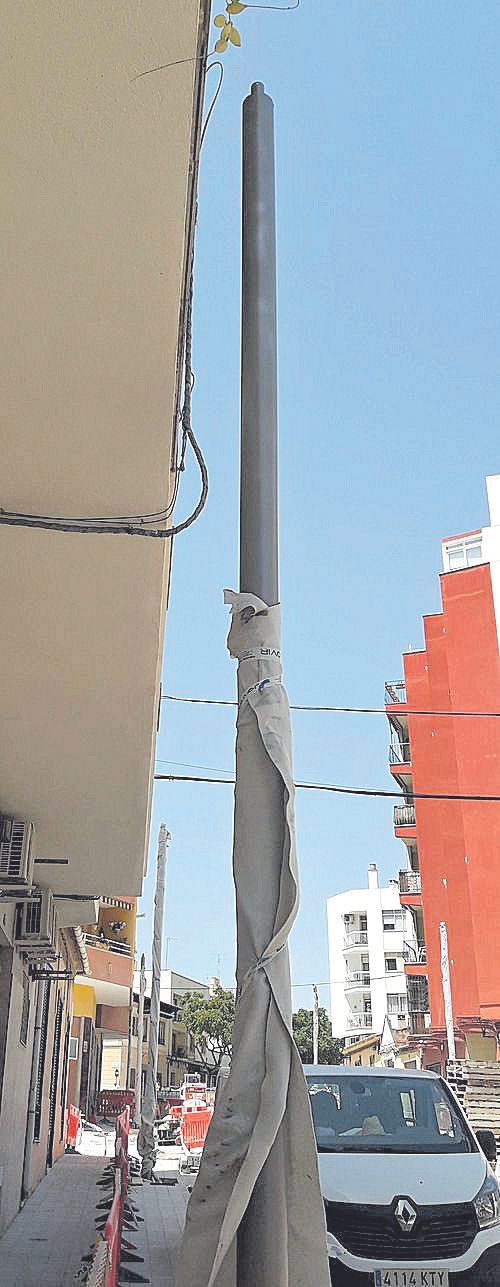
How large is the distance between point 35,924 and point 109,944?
2125 cm

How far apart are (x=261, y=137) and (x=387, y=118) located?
7.90 feet

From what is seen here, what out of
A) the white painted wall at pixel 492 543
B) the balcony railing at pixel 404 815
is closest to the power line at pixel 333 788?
the white painted wall at pixel 492 543

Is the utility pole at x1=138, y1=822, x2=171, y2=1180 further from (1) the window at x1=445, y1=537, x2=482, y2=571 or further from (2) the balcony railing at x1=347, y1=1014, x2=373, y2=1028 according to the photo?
(2) the balcony railing at x1=347, y1=1014, x2=373, y2=1028

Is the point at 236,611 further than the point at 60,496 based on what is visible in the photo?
No

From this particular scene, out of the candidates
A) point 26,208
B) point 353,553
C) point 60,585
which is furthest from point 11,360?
point 353,553

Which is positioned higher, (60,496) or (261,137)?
(261,137)

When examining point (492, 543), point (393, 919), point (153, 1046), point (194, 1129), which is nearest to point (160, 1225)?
point (153, 1046)

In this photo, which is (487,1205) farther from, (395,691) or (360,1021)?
(360,1021)

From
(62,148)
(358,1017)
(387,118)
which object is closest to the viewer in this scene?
(62,148)

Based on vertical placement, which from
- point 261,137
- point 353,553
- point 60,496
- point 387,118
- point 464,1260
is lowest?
point 464,1260

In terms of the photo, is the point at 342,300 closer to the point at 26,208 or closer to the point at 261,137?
the point at 261,137

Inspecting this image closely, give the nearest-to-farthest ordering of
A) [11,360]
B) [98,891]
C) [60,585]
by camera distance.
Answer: [11,360], [60,585], [98,891]

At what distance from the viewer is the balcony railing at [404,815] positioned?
37.5m

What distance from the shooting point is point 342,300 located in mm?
6809
